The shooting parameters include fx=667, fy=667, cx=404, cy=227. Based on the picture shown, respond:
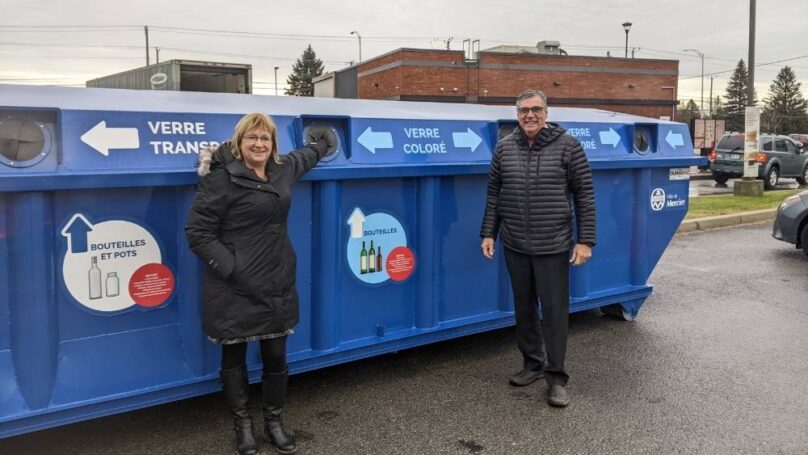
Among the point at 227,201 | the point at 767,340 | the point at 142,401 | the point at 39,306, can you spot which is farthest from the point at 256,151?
the point at 767,340

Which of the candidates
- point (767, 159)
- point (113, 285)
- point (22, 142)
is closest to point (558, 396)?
point (113, 285)

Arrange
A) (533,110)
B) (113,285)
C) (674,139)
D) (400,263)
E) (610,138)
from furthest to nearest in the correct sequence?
(674,139), (610,138), (400,263), (533,110), (113,285)

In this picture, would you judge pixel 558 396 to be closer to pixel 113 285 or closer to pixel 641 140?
pixel 641 140

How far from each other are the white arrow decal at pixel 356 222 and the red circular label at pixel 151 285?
111 centimetres

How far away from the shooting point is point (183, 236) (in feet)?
11.3

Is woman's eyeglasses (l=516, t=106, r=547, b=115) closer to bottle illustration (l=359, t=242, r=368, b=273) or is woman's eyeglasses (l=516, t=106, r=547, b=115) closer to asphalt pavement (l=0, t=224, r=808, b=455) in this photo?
bottle illustration (l=359, t=242, r=368, b=273)

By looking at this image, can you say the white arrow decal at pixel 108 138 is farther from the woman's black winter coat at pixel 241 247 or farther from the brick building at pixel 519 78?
the brick building at pixel 519 78

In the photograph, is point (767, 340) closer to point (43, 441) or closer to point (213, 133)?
point (213, 133)

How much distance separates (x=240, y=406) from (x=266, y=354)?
0.29 m

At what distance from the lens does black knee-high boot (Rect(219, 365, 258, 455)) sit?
334 cm

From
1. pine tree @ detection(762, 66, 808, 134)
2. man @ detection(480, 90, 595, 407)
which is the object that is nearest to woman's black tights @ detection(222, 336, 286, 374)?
man @ detection(480, 90, 595, 407)

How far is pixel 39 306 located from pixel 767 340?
521cm

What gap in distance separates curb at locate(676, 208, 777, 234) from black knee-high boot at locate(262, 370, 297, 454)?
876cm

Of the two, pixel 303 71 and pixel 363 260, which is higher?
pixel 303 71
